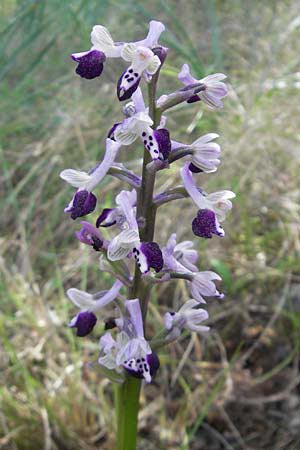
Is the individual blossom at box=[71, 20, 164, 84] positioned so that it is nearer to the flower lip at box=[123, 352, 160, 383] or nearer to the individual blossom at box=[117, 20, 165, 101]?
the individual blossom at box=[117, 20, 165, 101]

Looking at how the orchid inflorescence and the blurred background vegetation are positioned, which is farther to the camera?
Answer: the blurred background vegetation

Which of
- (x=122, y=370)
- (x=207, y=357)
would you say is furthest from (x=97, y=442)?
(x=122, y=370)

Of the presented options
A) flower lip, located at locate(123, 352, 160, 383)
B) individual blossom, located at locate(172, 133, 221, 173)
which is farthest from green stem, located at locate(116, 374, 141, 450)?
individual blossom, located at locate(172, 133, 221, 173)

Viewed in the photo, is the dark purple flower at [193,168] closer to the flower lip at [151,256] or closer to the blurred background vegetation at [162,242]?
the flower lip at [151,256]

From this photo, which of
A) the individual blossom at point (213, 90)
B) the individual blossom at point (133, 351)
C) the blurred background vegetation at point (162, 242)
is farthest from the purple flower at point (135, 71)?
the blurred background vegetation at point (162, 242)

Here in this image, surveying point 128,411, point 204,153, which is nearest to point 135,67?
point 204,153

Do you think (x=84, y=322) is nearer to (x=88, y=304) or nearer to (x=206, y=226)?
(x=88, y=304)
